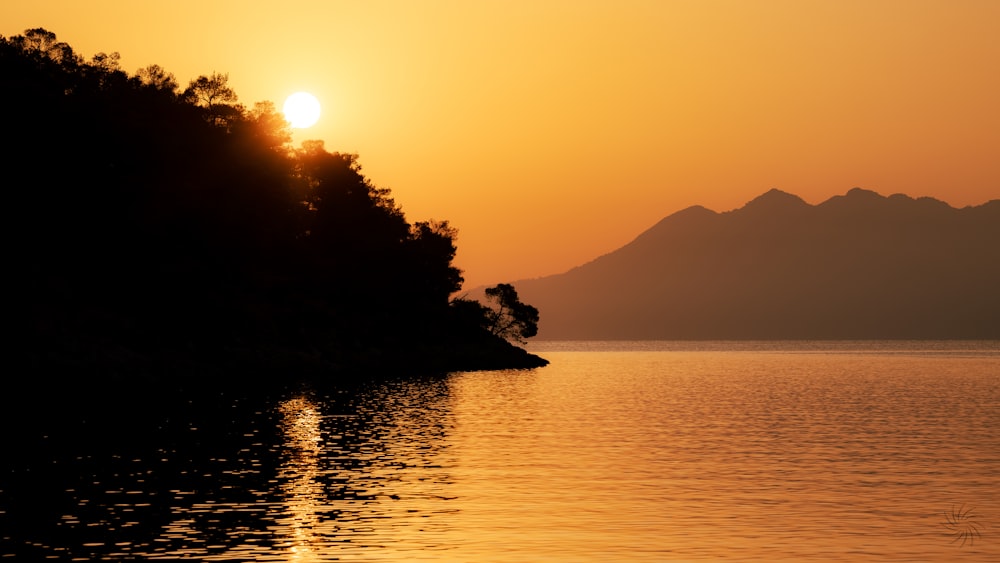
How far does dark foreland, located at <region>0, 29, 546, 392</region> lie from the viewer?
108938 millimetres

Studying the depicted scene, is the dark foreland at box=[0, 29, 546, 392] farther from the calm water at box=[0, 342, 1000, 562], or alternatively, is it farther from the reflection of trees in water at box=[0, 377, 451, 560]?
the reflection of trees in water at box=[0, 377, 451, 560]

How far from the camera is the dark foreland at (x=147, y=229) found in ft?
357

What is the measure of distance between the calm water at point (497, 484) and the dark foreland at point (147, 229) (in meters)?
28.3

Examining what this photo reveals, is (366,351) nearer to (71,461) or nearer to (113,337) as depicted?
(113,337)

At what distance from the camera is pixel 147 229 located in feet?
390

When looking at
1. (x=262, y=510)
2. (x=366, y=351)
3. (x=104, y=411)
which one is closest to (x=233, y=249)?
(x=366, y=351)

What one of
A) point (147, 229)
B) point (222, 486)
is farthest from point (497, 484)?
point (147, 229)

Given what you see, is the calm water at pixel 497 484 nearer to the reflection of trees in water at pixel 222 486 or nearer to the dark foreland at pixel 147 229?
the reflection of trees in water at pixel 222 486

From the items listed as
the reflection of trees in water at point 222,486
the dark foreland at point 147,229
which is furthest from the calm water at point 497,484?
the dark foreland at point 147,229

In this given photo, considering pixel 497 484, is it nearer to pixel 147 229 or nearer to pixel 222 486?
pixel 222 486

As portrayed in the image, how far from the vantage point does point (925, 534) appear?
35.9 meters

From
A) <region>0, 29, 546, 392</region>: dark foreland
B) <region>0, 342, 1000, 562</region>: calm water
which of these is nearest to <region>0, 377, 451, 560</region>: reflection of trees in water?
<region>0, 342, 1000, 562</region>: calm water

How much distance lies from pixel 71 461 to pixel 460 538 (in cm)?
2409

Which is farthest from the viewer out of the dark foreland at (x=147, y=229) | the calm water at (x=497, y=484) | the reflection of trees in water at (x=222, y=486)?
the dark foreland at (x=147, y=229)
